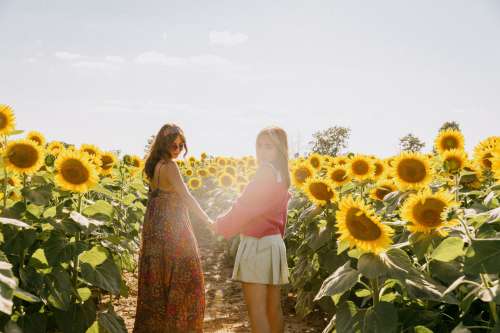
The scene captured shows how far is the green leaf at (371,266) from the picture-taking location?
1967 millimetres

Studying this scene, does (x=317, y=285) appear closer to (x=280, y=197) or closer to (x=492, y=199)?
(x=280, y=197)

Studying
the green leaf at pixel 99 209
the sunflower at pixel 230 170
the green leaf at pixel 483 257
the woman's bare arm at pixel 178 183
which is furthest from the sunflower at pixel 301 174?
the sunflower at pixel 230 170

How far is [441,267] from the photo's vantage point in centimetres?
208

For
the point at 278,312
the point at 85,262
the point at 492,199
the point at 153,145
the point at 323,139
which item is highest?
the point at 323,139

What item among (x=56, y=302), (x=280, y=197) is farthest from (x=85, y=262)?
(x=280, y=197)

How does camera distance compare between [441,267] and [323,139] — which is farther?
[323,139]

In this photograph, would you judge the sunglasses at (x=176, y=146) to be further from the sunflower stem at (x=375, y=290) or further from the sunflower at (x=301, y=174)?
the sunflower stem at (x=375, y=290)

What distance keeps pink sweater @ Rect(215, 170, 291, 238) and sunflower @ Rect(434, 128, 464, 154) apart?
1947 millimetres

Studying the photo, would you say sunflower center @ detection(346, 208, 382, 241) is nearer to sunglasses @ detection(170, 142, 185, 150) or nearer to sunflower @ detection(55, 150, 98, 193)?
sunflower @ detection(55, 150, 98, 193)

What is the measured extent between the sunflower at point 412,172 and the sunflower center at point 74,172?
2.36 metres

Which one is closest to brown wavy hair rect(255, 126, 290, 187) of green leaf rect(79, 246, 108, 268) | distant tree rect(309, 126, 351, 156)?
green leaf rect(79, 246, 108, 268)

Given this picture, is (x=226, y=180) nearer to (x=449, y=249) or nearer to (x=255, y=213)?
(x=255, y=213)

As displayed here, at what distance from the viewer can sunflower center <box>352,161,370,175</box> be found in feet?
15.1

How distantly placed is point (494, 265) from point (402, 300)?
30.6 inches
